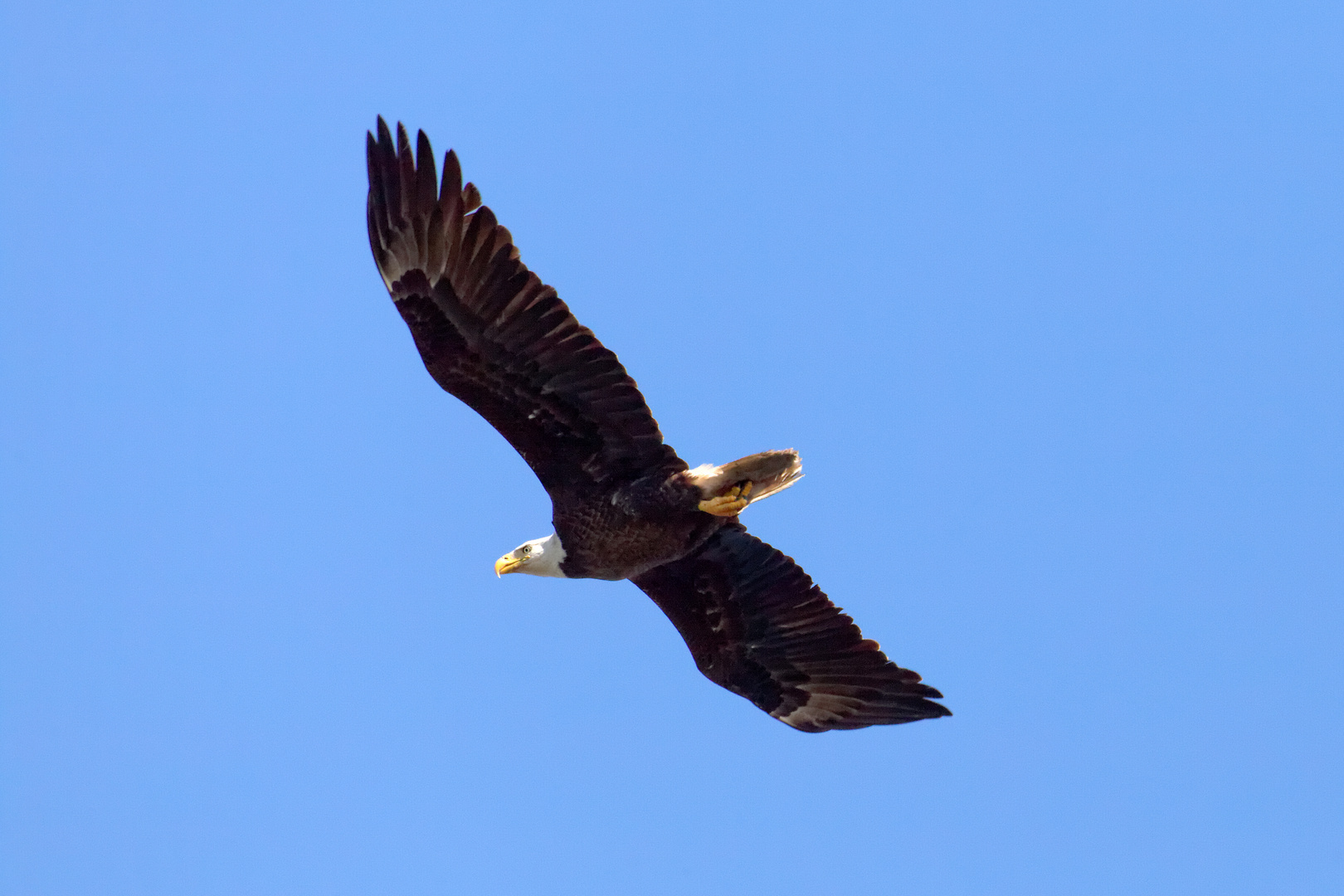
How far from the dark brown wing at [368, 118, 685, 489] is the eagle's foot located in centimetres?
55

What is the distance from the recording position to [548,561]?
10891 mm

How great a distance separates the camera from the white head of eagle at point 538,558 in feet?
35.7

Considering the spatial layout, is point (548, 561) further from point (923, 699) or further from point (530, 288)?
point (923, 699)

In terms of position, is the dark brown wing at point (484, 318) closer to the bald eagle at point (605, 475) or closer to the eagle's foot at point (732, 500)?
the bald eagle at point (605, 475)

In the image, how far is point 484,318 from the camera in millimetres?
9922

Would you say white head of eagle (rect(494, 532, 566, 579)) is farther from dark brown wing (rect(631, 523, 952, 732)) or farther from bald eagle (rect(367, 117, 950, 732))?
dark brown wing (rect(631, 523, 952, 732))

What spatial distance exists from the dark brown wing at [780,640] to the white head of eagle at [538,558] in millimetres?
753

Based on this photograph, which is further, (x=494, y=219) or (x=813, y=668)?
(x=813, y=668)

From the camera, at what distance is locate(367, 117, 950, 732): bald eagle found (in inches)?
386

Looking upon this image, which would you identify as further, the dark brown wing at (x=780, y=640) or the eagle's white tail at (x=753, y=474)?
the dark brown wing at (x=780, y=640)

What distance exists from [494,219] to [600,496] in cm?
205

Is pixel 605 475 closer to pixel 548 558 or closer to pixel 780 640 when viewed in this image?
pixel 548 558

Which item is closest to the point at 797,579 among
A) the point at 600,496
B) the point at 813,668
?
the point at 813,668

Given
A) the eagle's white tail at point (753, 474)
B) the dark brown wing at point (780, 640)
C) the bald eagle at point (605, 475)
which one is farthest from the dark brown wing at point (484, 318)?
the dark brown wing at point (780, 640)
